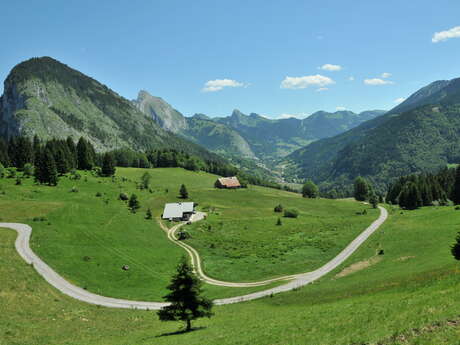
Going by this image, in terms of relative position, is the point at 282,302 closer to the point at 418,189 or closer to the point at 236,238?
the point at 236,238

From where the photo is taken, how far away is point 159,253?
66.2 meters

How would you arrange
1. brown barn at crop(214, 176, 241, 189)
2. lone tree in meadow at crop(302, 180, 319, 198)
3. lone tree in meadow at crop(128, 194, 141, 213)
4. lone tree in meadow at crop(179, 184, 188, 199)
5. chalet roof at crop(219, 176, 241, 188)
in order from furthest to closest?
1. lone tree in meadow at crop(302, 180, 319, 198)
2. chalet roof at crop(219, 176, 241, 188)
3. brown barn at crop(214, 176, 241, 189)
4. lone tree in meadow at crop(179, 184, 188, 199)
5. lone tree in meadow at crop(128, 194, 141, 213)

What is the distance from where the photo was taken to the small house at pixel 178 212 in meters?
105

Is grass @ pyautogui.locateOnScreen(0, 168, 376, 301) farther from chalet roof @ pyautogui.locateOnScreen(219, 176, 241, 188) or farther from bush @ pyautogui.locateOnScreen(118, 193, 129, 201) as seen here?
chalet roof @ pyautogui.locateOnScreen(219, 176, 241, 188)

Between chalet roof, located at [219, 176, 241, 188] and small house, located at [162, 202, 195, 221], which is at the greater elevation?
chalet roof, located at [219, 176, 241, 188]

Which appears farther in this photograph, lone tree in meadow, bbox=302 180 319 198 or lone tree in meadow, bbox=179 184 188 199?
lone tree in meadow, bbox=302 180 319 198

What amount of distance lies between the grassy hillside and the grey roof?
54013mm

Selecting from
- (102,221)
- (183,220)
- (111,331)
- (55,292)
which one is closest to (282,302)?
(111,331)

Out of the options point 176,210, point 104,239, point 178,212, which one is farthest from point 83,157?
point 104,239

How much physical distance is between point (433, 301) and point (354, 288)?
1806 cm

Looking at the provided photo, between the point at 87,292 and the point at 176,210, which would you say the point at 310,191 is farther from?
the point at 87,292

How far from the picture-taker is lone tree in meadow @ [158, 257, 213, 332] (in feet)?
100

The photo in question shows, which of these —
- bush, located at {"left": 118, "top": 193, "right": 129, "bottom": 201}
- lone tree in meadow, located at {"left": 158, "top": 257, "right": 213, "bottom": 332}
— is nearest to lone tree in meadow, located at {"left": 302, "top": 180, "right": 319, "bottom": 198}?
bush, located at {"left": 118, "top": 193, "right": 129, "bottom": 201}

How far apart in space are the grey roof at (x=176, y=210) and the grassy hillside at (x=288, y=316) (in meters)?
54.0
